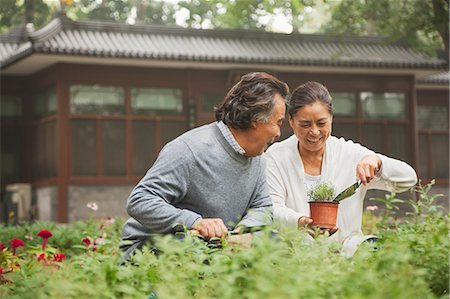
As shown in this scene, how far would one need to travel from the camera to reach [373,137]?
19.1 meters

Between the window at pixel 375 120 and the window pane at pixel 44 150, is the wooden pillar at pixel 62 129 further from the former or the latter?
the window at pixel 375 120

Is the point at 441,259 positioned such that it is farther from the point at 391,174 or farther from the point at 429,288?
the point at 391,174

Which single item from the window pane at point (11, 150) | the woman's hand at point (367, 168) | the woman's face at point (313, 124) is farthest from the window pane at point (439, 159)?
the woman's hand at point (367, 168)

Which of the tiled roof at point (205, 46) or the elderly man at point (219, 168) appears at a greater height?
the tiled roof at point (205, 46)

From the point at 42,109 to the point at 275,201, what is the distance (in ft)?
46.0

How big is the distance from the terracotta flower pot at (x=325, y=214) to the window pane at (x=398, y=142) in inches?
603

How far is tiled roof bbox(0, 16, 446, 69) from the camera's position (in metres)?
16.4

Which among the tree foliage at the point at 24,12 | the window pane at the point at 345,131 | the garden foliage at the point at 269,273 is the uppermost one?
the tree foliage at the point at 24,12

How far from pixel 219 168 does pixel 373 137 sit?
1543 centimetres

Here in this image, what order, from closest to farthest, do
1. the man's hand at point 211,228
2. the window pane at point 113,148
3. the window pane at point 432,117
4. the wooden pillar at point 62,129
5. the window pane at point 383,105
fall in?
the man's hand at point 211,228 → the wooden pillar at point 62,129 → the window pane at point 113,148 → the window pane at point 383,105 → the window pane at point 432,117

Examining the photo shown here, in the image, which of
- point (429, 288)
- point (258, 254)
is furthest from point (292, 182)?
point (258, 254)

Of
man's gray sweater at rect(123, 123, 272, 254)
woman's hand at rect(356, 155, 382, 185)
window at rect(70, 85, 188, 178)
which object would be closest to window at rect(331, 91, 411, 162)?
window at rect(70, 85, 188, 178)

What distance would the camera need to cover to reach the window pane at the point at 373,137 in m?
19.0

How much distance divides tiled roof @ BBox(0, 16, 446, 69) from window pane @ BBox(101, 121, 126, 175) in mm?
1428
